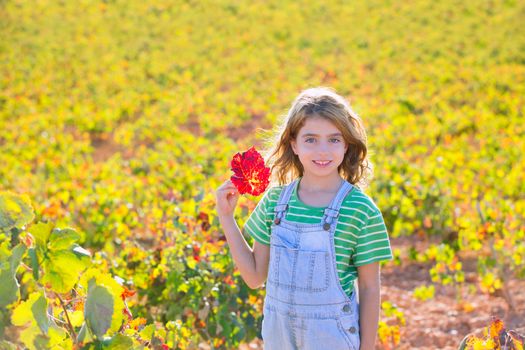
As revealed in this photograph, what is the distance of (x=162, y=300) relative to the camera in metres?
3.50

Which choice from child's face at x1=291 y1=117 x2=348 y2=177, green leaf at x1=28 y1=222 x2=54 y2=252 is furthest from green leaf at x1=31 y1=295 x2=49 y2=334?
child's face at x1=291 y1=117 x2=348 y2=177

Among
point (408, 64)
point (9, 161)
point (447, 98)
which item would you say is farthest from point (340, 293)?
point (408, 64)

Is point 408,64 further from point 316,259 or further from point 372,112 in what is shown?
point 316,259

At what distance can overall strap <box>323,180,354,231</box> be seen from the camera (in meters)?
2.02

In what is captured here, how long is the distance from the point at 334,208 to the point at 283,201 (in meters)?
0.19

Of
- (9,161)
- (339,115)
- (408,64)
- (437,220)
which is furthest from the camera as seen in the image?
(408,64)

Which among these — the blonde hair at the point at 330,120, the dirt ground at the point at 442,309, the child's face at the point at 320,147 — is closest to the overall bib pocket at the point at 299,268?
the child's face at the point at 320,147

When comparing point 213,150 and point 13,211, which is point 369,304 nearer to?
point 13,211

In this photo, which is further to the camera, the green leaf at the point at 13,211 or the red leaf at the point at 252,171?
the red leaf at the point at 252,171

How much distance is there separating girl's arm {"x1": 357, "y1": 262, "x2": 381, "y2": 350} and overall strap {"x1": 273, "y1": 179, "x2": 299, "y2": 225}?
0.88 feet

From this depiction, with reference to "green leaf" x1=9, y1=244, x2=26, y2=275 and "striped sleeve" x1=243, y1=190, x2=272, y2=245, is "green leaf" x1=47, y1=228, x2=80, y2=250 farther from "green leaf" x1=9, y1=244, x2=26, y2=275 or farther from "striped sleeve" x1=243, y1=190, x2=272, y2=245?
"striped sleeve" x1=243, y1=190, x2=272, y2=245

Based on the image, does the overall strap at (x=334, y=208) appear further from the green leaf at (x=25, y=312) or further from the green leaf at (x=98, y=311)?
the green leaf at (x=25, y=312)

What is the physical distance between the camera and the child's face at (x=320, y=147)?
2125mm

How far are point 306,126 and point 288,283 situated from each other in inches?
18.4
